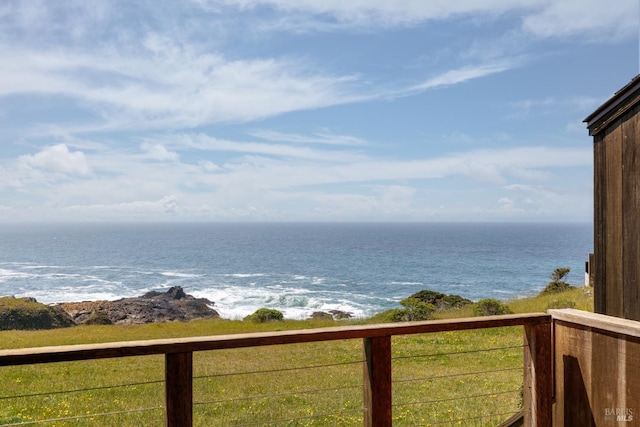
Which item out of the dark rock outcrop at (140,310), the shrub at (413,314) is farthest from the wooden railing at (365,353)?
the dark rock outcrop at (140,310)

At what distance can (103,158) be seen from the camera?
4232 inches

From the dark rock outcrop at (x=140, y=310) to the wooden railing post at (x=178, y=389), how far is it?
1070 inches

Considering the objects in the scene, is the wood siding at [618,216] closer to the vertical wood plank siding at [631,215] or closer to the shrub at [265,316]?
the vertical wood plank siding at [631,215]

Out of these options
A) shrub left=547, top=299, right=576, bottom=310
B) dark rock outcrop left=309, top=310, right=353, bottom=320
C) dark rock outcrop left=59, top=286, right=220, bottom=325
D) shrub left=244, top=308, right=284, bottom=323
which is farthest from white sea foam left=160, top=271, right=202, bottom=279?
shrub left=547, top=299, right=576, bottom=310

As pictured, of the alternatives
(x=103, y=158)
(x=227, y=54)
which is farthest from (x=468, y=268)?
(x=103, y=158)

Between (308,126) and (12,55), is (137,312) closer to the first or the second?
(12,55)

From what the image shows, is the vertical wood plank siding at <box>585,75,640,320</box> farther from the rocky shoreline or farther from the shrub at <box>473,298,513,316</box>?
the rocky shoreline

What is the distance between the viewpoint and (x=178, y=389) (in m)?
2.16

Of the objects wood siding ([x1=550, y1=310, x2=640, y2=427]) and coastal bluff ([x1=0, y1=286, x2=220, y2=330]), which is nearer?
wood siding ([x1=550, y1=310, x2=640, y2=427])

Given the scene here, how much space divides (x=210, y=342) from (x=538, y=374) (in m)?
1.88

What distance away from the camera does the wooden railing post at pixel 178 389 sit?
2.14m

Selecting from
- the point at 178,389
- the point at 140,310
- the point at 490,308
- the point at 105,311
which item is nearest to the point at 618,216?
the point at 178,389

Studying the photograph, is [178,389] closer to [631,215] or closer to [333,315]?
[631,215]

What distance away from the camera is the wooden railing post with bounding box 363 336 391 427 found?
243 cm
